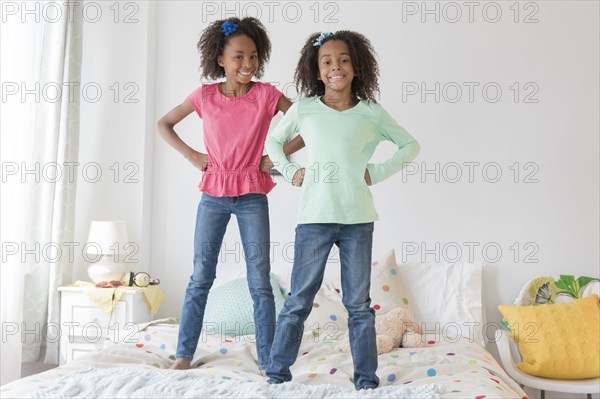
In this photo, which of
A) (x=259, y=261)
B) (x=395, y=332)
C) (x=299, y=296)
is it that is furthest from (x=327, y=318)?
(x=299, y=296)

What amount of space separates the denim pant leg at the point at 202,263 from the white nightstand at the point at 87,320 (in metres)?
0.95

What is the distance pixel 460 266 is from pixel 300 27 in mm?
1457

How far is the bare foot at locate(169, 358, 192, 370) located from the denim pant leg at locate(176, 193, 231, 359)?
17 millimetres

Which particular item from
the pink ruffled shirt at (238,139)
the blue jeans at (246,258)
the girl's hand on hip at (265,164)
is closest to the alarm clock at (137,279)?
the blue jeans at (246,258)

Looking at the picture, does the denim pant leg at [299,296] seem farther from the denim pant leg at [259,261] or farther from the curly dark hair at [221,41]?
the curly dark hair at [221,41]

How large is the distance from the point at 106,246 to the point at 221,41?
138cm

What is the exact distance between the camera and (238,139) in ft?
8.02

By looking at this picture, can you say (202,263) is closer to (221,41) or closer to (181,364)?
(181,364)

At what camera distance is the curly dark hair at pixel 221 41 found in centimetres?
248

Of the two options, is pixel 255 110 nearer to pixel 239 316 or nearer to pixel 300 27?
pixel 239 316

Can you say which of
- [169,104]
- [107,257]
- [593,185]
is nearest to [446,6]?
[593,185]

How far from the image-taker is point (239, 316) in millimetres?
3127

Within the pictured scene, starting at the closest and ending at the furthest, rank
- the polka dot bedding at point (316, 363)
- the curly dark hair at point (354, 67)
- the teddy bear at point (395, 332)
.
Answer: the polka dot bedding at point (316, 363) < the curly dark hair at point (354, 67) < the teddy bear at point (395, 332)

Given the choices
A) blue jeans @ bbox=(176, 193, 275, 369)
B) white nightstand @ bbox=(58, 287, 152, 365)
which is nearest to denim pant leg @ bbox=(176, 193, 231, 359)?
blue jeans @ bbox=(176, 193, 275, 369)
